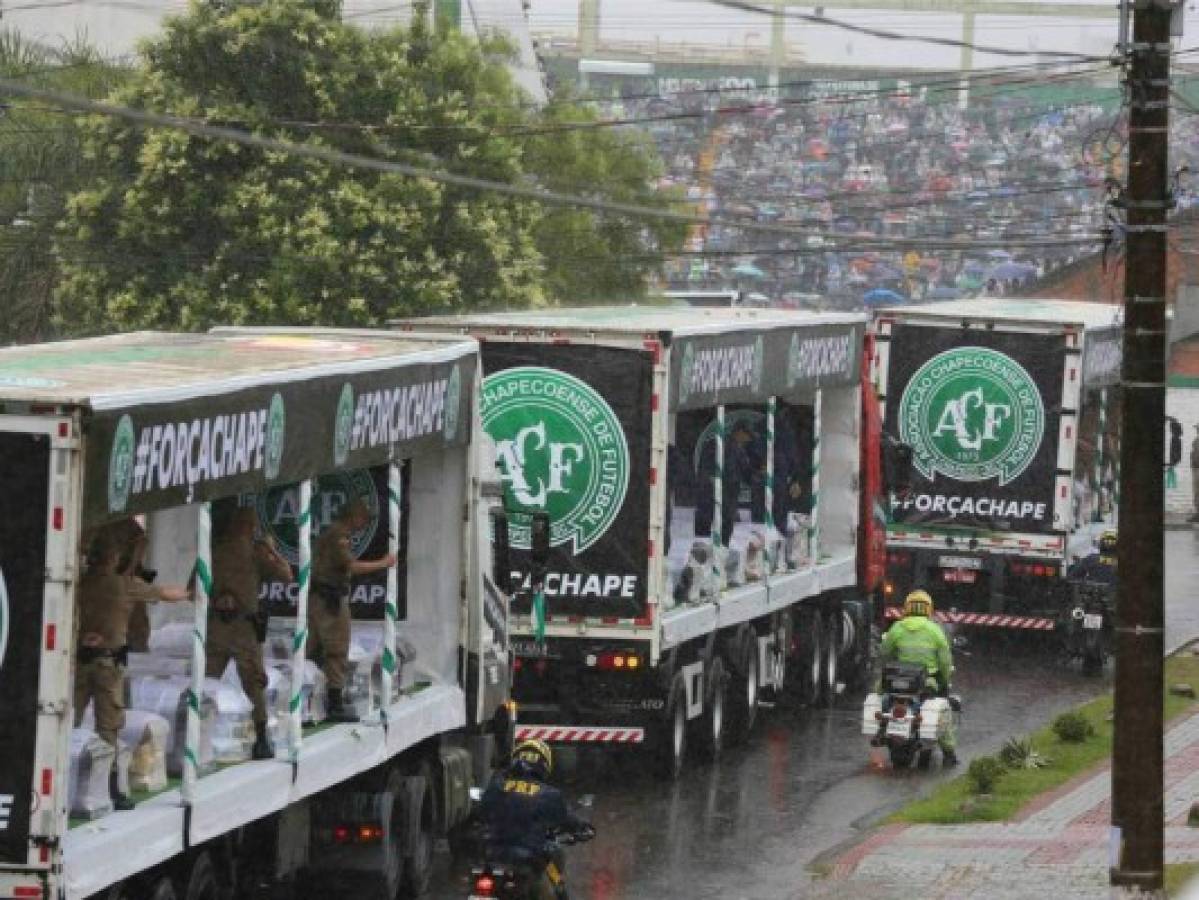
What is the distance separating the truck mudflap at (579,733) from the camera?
71.3 feet

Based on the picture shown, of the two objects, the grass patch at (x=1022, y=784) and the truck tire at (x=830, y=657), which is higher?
the truck tire at (x=830, y=657)

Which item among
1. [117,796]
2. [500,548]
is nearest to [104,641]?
[117,796]

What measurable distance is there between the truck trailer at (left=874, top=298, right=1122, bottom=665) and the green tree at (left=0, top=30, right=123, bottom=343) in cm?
1659

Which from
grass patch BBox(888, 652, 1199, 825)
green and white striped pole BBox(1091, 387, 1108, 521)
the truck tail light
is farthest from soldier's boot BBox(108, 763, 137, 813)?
green and white striped pole BBox(1091, 387, 1108, 521)

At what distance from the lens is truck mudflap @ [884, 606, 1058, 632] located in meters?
30.9

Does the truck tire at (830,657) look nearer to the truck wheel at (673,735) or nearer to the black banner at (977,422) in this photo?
the black banner at (977,422)

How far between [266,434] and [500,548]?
4927 millimetres

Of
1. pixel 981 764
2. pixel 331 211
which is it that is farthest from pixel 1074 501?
pixel 331 211

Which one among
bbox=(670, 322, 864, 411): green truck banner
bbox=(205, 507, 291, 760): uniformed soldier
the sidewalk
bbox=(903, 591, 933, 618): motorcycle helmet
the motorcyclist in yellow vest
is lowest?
the sidewalk

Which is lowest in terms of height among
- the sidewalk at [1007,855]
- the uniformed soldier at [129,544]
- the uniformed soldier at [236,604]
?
the sidewalk at [1007,855]

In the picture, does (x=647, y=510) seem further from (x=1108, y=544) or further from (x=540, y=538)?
(x=1108, y=544)

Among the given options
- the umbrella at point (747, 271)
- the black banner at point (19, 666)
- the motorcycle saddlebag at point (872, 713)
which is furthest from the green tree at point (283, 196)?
the umbrella at point (747, 271)

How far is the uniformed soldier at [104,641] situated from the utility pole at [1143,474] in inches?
227

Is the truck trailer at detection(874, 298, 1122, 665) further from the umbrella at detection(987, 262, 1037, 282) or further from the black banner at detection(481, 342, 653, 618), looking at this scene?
the umbrella at detection(987, 262, 1037, 282)
